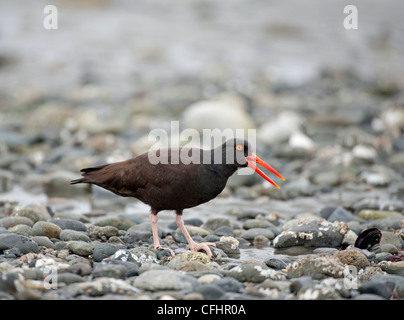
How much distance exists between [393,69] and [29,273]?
1618 cm

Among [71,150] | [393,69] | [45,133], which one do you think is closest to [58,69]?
[45,133]

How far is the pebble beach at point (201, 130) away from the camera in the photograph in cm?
485

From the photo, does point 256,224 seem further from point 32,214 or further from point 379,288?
point 32,214

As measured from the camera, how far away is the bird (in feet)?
18.1

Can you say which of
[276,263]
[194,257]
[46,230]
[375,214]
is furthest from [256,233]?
[46,230]

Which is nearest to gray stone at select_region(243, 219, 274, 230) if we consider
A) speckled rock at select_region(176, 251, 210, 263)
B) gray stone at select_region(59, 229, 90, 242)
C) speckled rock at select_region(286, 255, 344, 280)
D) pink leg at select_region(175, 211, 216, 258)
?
pink leg at select_region(175, 211, 216, 258)

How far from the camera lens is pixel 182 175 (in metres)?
5.52

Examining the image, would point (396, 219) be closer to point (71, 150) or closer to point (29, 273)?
point (29, 273)

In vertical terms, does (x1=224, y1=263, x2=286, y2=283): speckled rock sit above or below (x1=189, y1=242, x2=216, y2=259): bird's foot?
below

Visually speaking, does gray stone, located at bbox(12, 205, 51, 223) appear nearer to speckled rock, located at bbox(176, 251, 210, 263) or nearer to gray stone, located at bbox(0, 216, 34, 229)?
gray stone, located at bbox(0, 216, 34, 229)

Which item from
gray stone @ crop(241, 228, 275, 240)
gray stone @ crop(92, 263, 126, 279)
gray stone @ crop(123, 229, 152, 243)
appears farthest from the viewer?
gray stone @ crop(241, 228, 275, 240)

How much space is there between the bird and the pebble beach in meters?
0.50

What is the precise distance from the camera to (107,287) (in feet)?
14.7

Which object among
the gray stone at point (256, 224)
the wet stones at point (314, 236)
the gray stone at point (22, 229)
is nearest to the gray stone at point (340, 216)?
the gray stone at point (256, 224)
